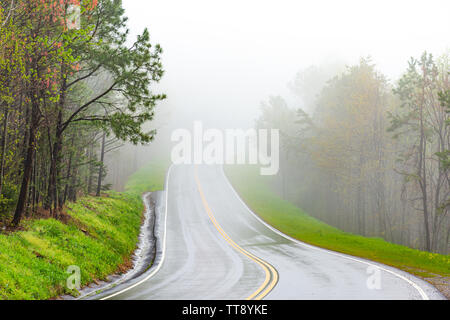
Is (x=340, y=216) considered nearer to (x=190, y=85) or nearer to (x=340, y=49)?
(x=340, y=49)

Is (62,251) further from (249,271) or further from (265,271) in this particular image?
(265,271)

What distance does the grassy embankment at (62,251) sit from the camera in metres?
10.7

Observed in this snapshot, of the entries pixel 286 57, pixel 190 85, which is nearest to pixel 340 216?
pixel 190 85

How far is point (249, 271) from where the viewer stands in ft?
51.5

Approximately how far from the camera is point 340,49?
7369 cm

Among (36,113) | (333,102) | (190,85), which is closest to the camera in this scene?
(36,113)

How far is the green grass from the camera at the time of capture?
18.3 meters

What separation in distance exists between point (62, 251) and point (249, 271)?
7201 mm

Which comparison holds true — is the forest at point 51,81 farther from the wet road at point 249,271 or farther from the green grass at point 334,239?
the green grass at point 334,239

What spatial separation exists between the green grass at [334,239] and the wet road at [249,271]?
150 cm

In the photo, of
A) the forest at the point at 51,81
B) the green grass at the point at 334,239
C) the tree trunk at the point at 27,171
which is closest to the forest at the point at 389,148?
the green grass at the point at 334,239
